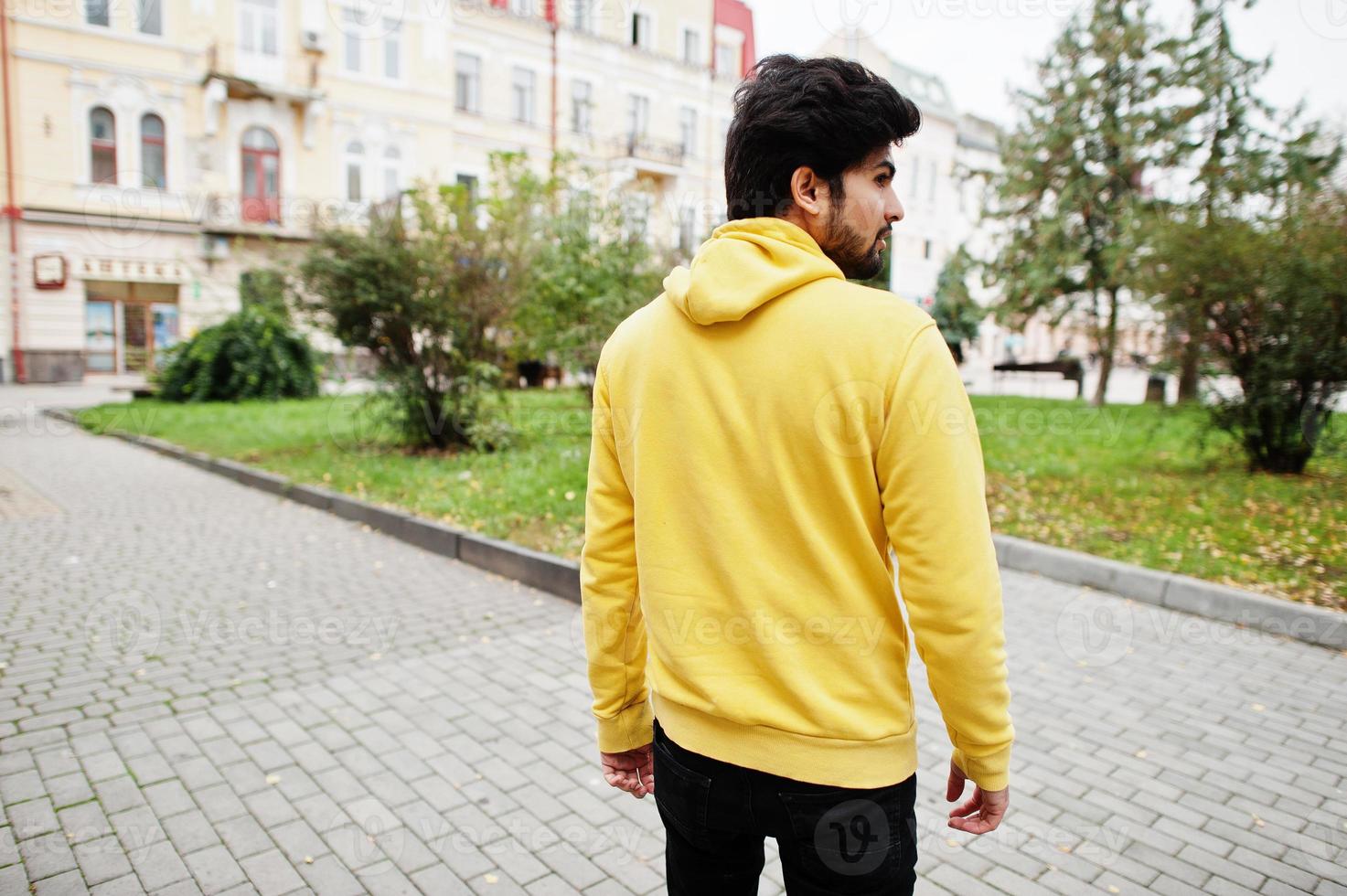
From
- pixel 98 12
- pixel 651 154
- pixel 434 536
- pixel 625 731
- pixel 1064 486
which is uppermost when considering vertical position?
pixel 98 12

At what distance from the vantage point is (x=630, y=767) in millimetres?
1951

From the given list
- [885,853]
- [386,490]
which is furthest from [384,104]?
[885,853]

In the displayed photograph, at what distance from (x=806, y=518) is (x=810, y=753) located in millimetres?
416

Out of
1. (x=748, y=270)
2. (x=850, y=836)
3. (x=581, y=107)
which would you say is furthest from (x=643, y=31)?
(x=850, y=836)

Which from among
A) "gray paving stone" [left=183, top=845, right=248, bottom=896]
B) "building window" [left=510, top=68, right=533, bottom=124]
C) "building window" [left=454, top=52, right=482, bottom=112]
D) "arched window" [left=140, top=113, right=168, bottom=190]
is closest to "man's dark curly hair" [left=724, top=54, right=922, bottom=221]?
"gray paving stone" [left=183, top=845, right=248, bottom=896]

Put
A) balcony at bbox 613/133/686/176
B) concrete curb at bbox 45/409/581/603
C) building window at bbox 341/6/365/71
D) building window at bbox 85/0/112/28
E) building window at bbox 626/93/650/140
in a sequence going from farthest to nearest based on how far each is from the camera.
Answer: building window at bbox 626/93/650/140
balcony at bbox 613/133/686/176
building window at bbox 341/6/365/71
building window at bbox 85/0/112/28
concrete curb at bbox 45/409/581/603

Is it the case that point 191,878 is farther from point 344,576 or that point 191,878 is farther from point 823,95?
point 344,576

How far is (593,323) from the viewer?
13109mm

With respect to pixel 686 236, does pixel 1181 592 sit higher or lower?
lower

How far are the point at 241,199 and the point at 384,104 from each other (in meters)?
5.86

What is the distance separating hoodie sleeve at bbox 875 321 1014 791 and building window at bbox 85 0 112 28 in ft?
103

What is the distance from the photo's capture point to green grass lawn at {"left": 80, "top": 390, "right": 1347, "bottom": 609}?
22.2 ft

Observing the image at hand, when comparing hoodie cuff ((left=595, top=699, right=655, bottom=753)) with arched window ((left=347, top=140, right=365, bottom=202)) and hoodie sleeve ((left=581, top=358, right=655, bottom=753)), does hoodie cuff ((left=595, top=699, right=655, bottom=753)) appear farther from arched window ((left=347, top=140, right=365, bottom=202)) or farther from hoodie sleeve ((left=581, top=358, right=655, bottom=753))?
arched window ((left=347, top=140, right=365, bottom=202))

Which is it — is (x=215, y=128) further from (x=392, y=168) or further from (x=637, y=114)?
(x=637, y=114)
